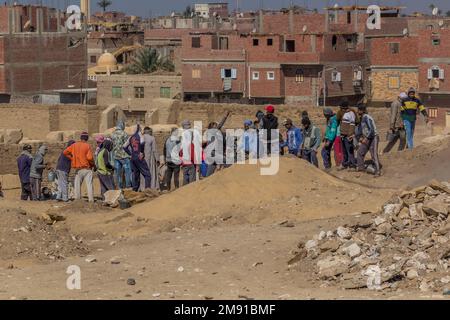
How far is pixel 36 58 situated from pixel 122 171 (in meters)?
41.0

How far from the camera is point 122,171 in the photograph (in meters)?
19.0

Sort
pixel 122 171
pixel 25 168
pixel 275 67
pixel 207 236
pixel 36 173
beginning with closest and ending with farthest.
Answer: pixel 207 236, pixel 36 173, pixel 25 168, pixel 122 171, pixel 275 67

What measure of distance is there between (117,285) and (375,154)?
7.65 meters

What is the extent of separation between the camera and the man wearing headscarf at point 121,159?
61.3 feet

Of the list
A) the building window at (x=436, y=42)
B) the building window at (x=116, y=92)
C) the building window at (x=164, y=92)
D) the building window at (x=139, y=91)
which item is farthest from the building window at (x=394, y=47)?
the building window at (x=116, y=92)

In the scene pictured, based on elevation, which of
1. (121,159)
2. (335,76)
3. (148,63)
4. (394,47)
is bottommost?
(121,159)

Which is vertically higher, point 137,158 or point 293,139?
point 293,139

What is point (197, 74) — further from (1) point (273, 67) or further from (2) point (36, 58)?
(2) point (36, 58)

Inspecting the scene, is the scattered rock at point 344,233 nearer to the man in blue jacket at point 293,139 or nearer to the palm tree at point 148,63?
the man in blue jacket at point 293,139

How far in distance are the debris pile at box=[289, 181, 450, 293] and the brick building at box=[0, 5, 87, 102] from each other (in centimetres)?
4592

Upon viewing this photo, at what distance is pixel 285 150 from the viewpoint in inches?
795

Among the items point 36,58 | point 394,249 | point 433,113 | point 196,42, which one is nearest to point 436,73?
point 433,113
